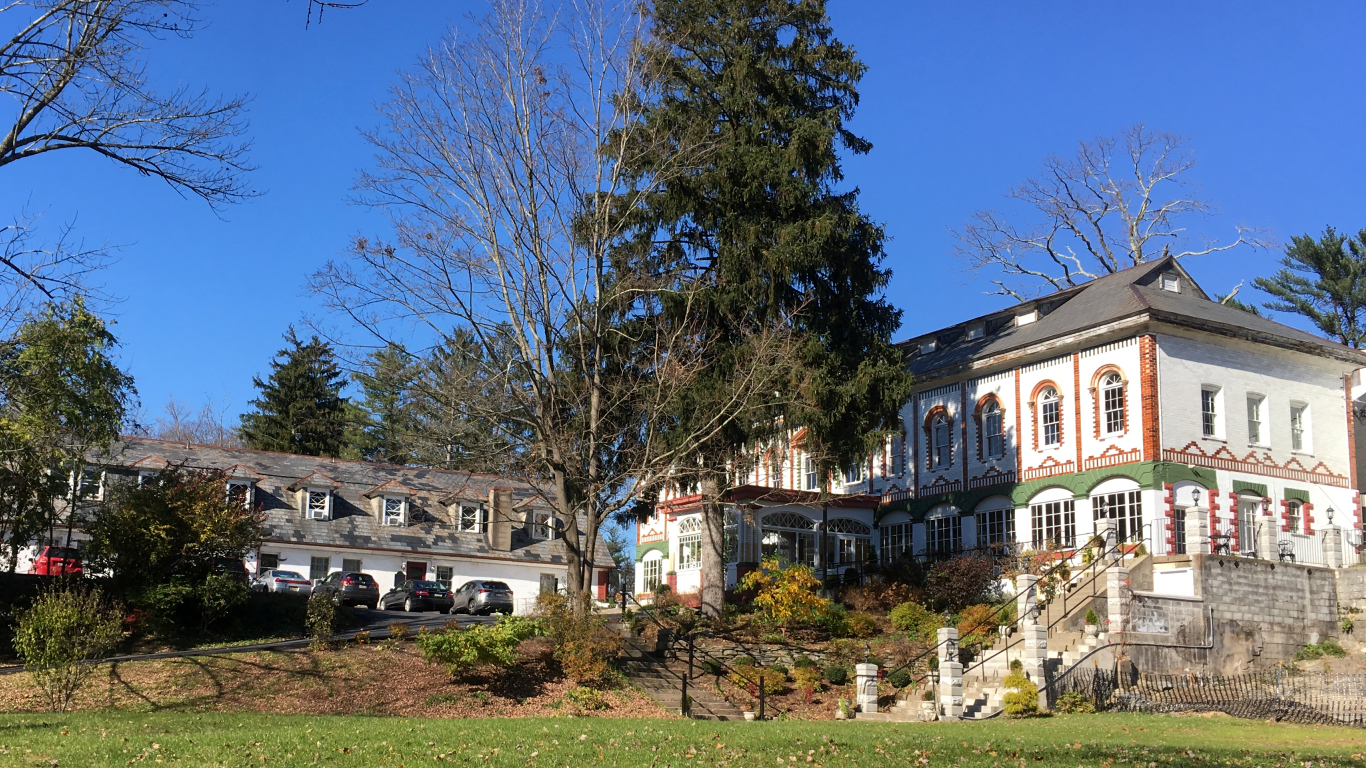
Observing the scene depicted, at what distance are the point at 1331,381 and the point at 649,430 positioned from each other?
22077 millimetres

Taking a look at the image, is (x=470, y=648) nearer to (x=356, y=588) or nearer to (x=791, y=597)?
(x=791, y=597)

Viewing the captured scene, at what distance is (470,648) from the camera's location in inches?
827

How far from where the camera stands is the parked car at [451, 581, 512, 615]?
37125 mm

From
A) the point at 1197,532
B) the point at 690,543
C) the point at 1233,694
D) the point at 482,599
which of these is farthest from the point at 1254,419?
the point at 482,599

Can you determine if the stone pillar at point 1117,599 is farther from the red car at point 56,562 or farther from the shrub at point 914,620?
the red car at point 56,562

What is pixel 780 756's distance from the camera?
43.0 ft

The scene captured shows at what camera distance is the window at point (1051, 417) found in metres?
33.4

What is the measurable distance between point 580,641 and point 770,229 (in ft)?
40.6

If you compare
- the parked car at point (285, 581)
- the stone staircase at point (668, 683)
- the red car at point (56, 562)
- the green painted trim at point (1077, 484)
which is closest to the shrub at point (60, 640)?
the red car at point (56, 562)

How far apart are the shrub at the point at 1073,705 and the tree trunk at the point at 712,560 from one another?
9.28 meters

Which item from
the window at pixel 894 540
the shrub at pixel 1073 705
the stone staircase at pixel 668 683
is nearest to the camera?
the shrub at pixel 1073 705

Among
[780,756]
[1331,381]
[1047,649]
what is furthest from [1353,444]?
[780,756]

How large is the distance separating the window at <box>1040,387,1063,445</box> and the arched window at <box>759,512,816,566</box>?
7.96 m

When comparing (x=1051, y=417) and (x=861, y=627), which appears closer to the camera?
(x=861, y=627)
